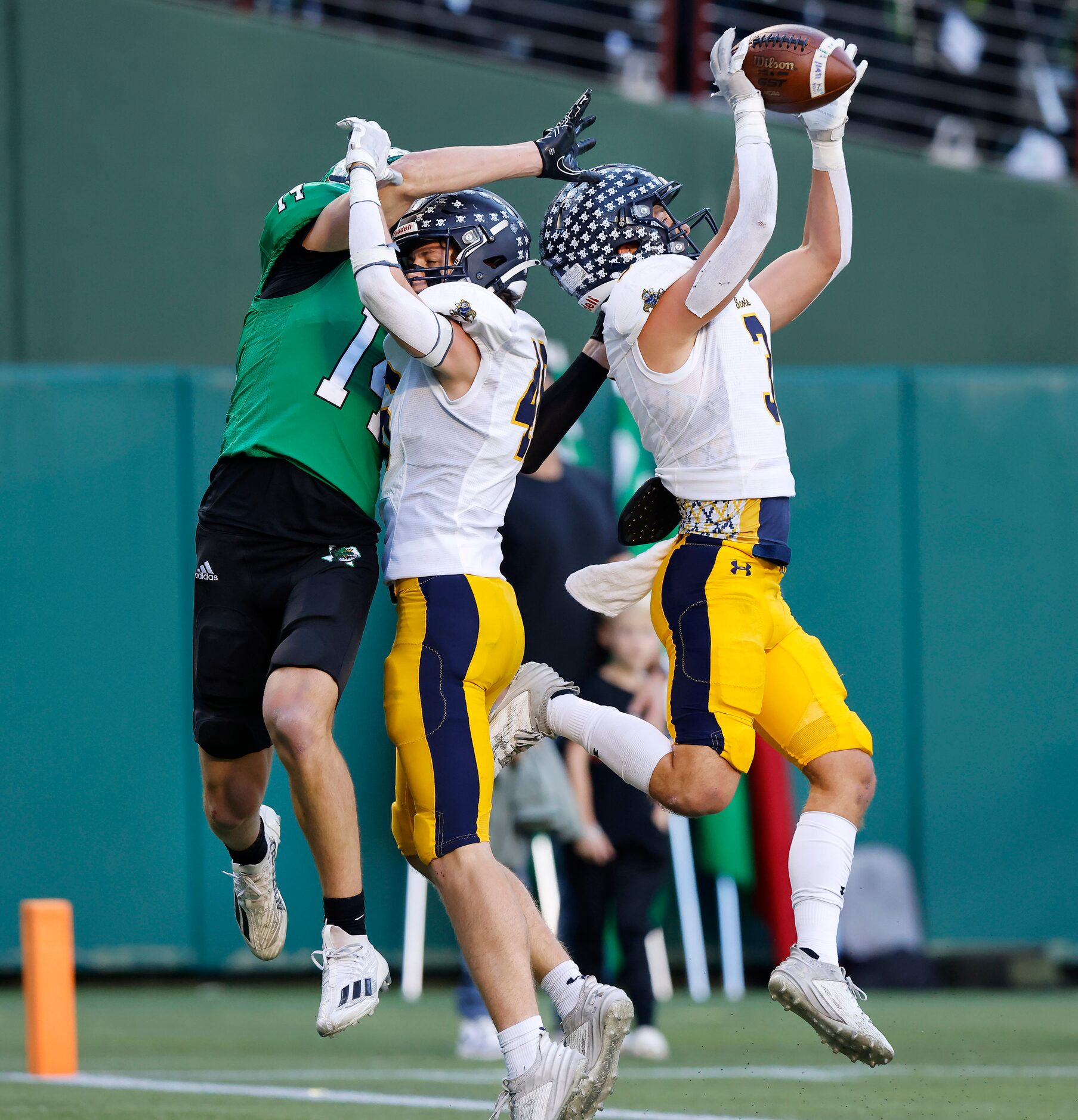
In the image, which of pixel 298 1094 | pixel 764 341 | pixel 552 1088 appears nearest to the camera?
pixel 552 1088

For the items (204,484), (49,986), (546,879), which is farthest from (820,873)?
(204,484)

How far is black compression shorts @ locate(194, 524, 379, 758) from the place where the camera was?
444 centimetres

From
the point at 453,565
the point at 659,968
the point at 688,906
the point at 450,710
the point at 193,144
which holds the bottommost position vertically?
the point at 659,968

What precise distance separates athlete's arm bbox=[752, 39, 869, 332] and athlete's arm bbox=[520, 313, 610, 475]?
0.46m

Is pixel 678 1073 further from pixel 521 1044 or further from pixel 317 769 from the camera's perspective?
pixel 317 769

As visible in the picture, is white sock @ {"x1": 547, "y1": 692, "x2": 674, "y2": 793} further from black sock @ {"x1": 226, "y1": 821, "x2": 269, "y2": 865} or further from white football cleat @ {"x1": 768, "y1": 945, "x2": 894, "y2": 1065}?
black sock @ {"x1": 226, "y1": 821, "x2": 269, "y2": 865}

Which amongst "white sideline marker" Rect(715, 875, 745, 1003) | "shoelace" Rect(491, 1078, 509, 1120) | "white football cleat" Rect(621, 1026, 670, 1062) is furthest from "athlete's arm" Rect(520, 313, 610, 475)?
"white sideline marker" Rect(715, 875, 745, 1003)

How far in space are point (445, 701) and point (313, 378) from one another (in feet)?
3.04

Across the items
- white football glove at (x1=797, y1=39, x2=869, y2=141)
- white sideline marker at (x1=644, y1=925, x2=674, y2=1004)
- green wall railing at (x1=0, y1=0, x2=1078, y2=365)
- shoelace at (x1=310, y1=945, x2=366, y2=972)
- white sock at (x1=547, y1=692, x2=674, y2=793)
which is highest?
green wall railing at (x1=0, y1=0, x2=1078, y2=365)

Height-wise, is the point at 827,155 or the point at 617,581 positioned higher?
the point at 827,155

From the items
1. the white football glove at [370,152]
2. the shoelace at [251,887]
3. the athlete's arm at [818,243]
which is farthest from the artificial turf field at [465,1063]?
the white football glove at [370,152]

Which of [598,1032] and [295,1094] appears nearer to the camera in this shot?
[598,1032]

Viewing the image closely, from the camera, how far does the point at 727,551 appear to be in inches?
177

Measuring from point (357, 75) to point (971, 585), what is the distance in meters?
3.97
